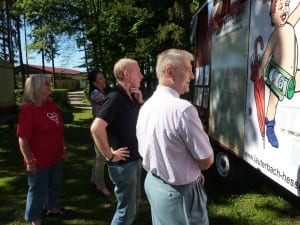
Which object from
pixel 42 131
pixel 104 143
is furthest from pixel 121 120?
pixel 42 131

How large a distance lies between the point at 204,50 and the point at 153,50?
26.7 feet

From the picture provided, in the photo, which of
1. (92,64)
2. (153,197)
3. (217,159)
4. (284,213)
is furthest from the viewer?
(92,64)

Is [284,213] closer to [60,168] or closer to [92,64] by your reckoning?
[60,168]

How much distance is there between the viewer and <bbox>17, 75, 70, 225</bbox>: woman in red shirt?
431cm

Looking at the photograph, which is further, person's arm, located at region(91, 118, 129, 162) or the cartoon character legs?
the cartoon character legs

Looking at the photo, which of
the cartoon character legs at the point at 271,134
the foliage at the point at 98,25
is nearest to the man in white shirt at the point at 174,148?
the cartoon character legs at the point at 271,134

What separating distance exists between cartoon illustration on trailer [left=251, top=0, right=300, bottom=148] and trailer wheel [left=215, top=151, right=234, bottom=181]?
1.90 m

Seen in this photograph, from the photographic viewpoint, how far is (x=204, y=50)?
7.53m

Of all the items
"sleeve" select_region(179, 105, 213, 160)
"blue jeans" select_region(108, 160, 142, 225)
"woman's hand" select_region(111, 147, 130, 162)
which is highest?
"sleeve" select_region(179, 105, 213, 160)

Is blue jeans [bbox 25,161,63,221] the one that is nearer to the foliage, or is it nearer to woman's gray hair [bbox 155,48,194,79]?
woman's gray hair [bbox 155,48,194,79]

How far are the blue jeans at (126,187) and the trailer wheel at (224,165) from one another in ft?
8.86

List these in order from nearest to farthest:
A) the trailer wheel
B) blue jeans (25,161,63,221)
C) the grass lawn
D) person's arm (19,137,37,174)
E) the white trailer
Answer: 1. the white trailer
2. person's arm (19,137,37,174)
3. blue jeans (25,161,63,221)
4. the grass lawn
5. the trailer wheel

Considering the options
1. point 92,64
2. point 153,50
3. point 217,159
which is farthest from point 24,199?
point 92,64

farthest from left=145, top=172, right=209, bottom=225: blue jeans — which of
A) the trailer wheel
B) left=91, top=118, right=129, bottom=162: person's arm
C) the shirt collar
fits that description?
the trailer wheel
